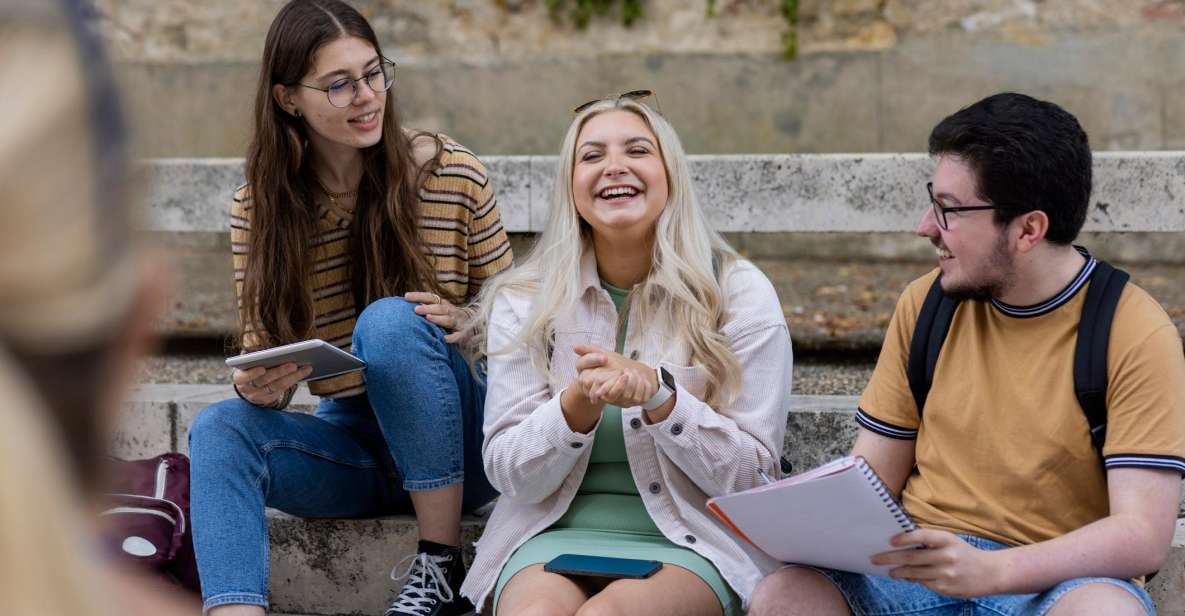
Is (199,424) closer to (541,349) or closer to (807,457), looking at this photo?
(541,349)

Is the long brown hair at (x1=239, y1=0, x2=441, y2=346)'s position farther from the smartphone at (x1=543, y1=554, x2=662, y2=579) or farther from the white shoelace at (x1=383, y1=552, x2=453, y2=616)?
the smartphone at (x1=543, y1=554, x2=662, y2=579)

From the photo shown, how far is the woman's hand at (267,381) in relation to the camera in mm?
2805

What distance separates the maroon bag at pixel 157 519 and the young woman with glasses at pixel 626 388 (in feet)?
2.23

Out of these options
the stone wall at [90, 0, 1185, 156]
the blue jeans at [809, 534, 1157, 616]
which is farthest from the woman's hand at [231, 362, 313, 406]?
the stone wall at [90, 0, 1185, 156]

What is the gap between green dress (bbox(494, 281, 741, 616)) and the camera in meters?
2.58

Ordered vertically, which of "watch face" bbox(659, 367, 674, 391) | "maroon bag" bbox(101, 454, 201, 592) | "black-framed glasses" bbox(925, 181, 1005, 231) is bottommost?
"maroon bag" bbox(101, 454, 201, 592)

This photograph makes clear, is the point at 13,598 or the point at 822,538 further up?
the point at 13,598

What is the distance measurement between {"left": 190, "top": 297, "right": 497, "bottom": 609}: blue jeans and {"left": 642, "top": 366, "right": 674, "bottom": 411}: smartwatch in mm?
562

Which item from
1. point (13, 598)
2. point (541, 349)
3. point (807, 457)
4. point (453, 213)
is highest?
point (13, 598)

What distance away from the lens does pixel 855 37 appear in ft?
23.3

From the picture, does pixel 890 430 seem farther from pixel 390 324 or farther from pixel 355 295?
pixel 355 295

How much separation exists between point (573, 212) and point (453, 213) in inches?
14.4

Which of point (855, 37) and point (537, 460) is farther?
point (855, 37)

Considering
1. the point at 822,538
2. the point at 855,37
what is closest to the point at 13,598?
the point at 822,538
